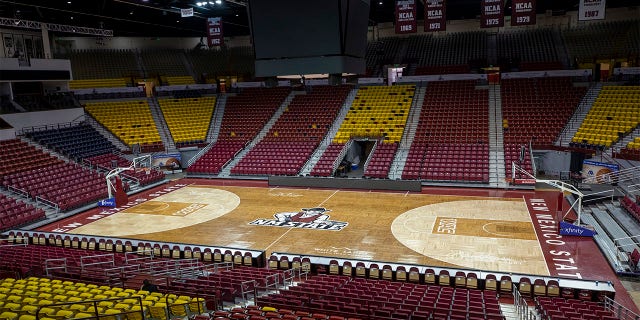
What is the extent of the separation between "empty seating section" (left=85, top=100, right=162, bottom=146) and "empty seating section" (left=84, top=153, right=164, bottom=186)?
317cm

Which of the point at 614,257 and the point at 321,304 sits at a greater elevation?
the point at 321,304

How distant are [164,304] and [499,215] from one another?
16857 mm

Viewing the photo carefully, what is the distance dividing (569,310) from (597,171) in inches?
696

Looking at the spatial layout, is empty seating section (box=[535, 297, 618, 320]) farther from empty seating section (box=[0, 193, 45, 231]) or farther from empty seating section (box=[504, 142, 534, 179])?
empty seating section (box=[0, 193, 45, 231])

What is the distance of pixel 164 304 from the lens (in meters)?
9.48

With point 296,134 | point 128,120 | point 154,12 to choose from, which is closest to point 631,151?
point 296,134

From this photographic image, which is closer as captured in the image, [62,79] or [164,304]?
[164,304]

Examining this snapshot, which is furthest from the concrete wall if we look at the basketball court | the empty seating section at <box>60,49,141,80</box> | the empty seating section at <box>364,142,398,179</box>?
the empty seating section at <box>364,142,398,179</box>

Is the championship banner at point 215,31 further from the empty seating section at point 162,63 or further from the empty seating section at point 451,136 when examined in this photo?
the empty seating section at point 162,63


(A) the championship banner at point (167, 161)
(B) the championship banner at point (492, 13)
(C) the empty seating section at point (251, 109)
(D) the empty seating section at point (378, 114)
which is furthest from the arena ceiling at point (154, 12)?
(B) the championship banner at point (492, 13)

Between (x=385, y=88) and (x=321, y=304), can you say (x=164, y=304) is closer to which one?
(x=321, y=304)

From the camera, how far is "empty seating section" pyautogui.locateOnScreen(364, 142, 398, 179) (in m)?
29.4

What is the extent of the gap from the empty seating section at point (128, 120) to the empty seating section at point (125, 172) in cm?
317

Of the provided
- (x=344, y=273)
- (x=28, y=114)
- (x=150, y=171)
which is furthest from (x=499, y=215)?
(x=28, y=114)
